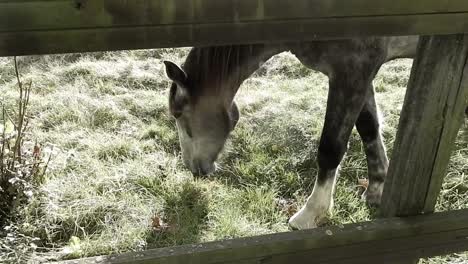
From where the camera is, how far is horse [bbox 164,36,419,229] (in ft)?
9.18

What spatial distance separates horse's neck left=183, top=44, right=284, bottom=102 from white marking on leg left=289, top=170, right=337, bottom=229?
2.83 ft

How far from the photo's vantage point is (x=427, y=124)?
1.53m

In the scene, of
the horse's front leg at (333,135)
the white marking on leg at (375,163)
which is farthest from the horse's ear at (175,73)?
the white marking on leg at (375,163)

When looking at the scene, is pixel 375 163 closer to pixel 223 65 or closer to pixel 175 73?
pixel 223 65

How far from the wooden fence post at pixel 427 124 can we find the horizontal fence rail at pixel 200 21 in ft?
0.44

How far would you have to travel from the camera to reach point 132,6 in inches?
39.7

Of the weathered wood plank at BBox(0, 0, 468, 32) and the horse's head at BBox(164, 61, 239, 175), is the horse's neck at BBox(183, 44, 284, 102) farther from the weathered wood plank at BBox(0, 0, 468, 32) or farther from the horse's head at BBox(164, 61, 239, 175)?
the weathered wood plank at BBox(0, 0, 468, 32)

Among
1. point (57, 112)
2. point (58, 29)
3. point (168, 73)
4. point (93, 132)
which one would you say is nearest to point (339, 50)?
point (168, 73)

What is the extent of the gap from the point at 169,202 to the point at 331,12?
2460 mm

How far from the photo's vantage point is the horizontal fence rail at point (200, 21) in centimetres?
97

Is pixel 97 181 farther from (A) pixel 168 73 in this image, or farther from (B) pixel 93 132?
(A) pixel 168 73

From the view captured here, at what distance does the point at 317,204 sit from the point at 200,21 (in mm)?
2347

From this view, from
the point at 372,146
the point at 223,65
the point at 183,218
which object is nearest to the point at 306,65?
the point at 223,65

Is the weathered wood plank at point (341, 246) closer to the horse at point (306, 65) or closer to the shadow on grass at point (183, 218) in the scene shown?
the horse at point (306, 65)
